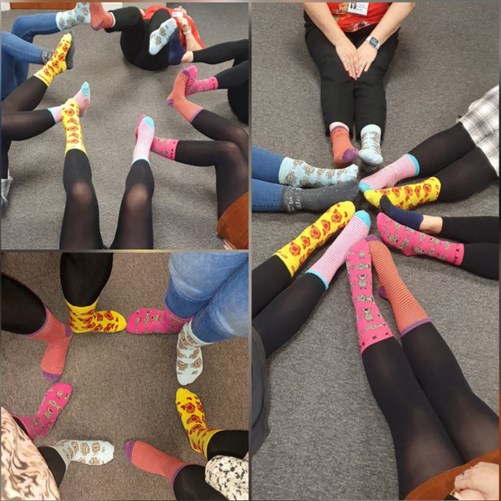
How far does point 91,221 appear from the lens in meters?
1.13

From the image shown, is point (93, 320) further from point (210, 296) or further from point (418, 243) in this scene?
point (418, 243)

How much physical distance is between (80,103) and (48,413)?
65 cm

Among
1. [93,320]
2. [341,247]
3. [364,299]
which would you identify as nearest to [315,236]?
[341,247]

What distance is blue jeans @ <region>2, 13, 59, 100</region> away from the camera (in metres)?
1.18

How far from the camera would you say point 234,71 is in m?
1.24

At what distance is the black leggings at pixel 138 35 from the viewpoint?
124cm

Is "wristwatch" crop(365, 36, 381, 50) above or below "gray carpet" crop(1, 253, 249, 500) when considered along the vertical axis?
above

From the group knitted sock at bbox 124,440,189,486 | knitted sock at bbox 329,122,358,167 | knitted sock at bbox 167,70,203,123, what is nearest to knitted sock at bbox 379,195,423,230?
knitted sock at bbox 329,122,358,167

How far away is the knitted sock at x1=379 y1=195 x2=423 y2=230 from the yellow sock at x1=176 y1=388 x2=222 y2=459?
0.57 m

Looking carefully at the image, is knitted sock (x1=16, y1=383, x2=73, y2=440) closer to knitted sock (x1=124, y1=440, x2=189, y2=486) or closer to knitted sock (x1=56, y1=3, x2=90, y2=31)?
knitted sock (x1=124, y1=440, x2=189, y2=486)

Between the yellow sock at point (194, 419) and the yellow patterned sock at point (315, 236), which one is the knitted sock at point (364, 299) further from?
the yellow sock at point (194, 419)

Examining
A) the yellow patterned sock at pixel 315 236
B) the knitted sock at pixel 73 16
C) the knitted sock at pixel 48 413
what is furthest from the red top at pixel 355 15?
the knitted sock at pixel 48 413

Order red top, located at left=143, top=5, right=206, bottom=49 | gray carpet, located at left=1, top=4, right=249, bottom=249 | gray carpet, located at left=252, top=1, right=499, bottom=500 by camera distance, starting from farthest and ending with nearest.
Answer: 1. red top, located at left=143, top=5, right=206, bottom=49
2. gray carpet, located at left=1, top=4, right=249, bottom=249
3. gray carpet, located at left=252, top=1, right=499, bottom=500

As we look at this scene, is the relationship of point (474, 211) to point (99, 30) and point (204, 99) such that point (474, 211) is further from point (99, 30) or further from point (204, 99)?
point (99, 30)
